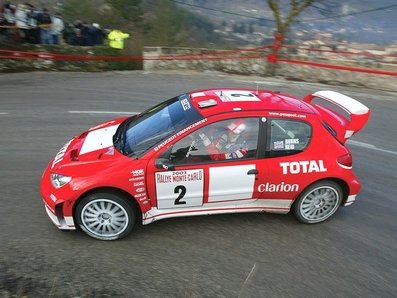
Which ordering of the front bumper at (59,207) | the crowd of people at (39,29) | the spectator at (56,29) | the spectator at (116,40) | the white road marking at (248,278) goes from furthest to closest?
the spectator at (116,40) → the spectator at (56,29) → the crowd of people at (39,29) → the front bumper at (59,207) → the white road marking at (248,278)

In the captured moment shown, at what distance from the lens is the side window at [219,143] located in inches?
186

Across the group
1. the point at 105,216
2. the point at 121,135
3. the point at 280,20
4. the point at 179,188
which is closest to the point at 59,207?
the point at 105,216

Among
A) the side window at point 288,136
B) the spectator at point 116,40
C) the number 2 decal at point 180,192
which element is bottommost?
the number 2 decal at point 180,192

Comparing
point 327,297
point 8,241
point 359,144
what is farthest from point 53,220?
point 359,144

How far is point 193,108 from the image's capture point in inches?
199

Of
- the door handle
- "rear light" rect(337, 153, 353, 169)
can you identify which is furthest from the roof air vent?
"rear light" rect(337, 153, 353, 169)

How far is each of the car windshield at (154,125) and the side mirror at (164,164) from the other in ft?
0.73

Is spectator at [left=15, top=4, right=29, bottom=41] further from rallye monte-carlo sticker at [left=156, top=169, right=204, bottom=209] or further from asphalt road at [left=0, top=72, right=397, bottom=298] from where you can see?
rallye monte-carlo sticker at [left=156, top=169, right=204, bottom=209]

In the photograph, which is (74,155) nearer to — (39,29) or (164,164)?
(164,164)

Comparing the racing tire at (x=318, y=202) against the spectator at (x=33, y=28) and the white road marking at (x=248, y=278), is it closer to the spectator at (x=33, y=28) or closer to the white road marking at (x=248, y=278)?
the white road marking at (x=248, y=278)

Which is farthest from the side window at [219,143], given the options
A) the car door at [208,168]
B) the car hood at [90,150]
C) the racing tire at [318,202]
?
the racing tire at [318,202]

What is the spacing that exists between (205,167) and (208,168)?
38mm

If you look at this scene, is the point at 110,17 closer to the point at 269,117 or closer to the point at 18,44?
the point at 18,44

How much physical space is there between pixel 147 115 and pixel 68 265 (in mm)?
2172
